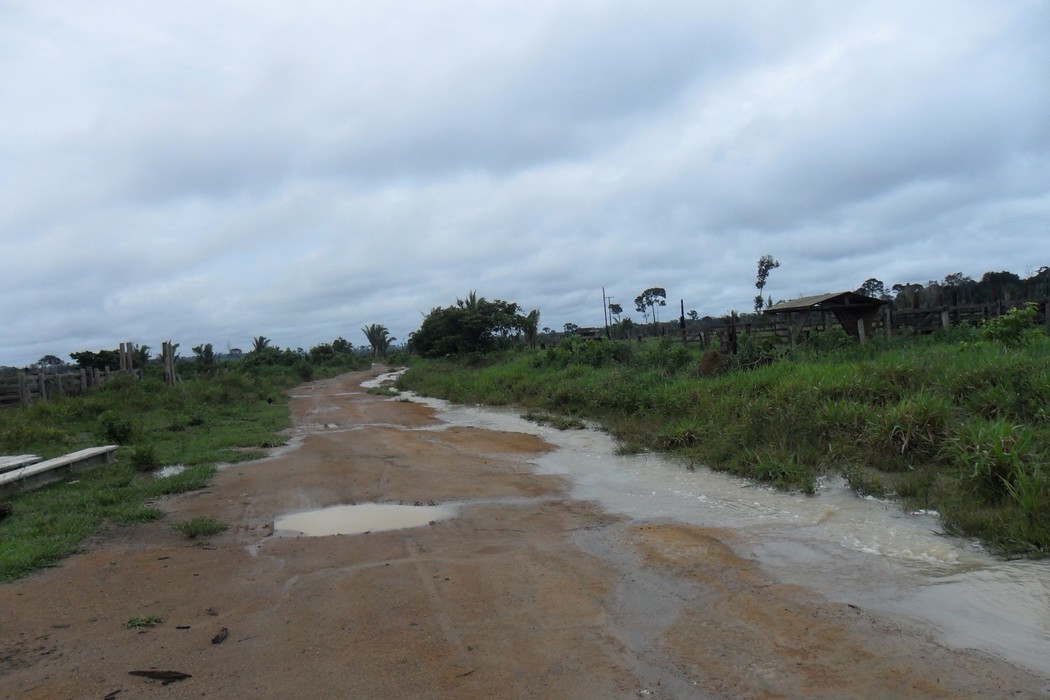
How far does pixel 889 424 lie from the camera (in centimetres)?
870

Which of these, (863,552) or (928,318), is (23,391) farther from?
(928,318)

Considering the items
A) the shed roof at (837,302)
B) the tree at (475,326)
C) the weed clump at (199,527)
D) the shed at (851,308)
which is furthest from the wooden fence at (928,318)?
the tree at (475,326)

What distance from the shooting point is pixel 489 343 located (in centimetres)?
3659

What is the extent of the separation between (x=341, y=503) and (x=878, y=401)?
7710 mm

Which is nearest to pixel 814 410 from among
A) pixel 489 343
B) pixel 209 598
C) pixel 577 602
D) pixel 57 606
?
pixel 577 602

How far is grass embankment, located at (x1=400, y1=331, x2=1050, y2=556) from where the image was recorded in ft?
21.5

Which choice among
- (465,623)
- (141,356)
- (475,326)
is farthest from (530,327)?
(465,623)

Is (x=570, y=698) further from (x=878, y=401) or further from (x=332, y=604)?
(x=878, y=401)

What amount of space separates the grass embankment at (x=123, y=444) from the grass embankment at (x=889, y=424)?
7.26 meters

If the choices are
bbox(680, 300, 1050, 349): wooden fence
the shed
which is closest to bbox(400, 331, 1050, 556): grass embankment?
the shed

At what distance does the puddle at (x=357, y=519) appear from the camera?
275 inches

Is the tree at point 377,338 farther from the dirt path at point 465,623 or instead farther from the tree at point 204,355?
the dirt path at point 465,623

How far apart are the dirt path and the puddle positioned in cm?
25

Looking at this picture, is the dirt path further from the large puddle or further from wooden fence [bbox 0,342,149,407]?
wooden fence [bbox 0,342,149,407]
